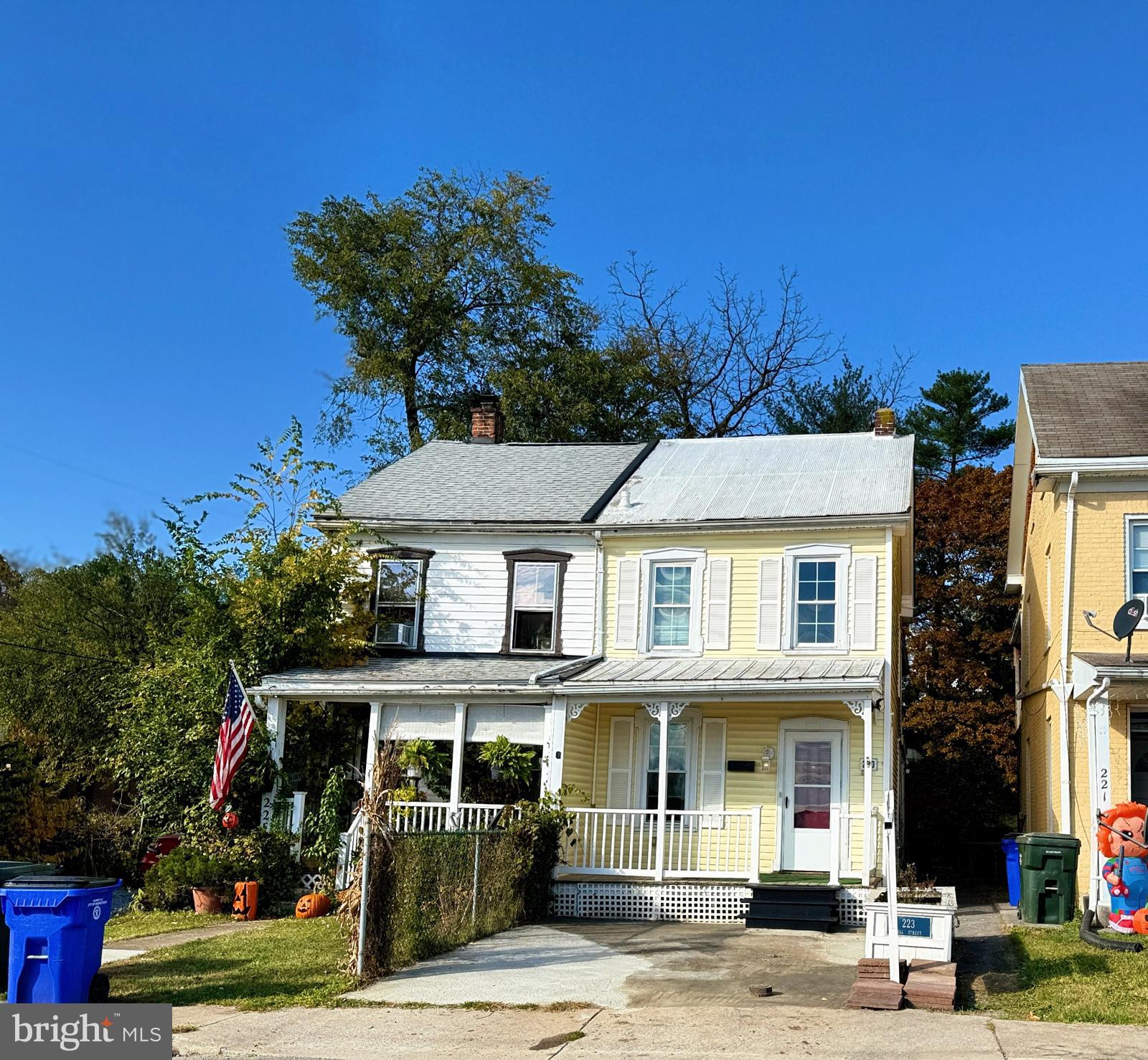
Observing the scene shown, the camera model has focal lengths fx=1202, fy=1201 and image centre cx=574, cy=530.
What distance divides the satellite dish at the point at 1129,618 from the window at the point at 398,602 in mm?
10630

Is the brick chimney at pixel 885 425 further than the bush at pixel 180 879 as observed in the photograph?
Yes

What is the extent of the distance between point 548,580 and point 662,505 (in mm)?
2232

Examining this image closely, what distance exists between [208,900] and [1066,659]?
11418 mm

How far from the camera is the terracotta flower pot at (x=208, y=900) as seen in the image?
15.5 metres

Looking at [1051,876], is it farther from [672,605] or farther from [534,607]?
[534,607]

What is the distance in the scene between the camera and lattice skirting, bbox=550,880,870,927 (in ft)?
50.5

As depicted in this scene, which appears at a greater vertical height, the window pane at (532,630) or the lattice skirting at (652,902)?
the window pane at (532,630)

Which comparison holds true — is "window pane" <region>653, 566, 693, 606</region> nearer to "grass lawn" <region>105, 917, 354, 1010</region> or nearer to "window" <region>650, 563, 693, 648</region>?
"window" <region>650, 563, 693, 648</region>

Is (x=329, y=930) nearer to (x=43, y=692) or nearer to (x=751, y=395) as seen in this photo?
(x=43, y=692)

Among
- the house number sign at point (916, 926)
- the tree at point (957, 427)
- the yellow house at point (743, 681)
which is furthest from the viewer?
the tree at point (957, 427)

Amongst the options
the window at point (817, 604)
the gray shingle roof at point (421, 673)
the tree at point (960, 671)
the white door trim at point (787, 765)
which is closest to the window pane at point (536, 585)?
the gray shingle roof at point (421, 673)

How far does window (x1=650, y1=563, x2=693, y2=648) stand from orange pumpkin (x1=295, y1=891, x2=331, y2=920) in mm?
6459

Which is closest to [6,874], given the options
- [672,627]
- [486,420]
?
[672,627]

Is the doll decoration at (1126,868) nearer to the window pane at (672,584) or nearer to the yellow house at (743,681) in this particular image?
the yellow house at (743,681)
